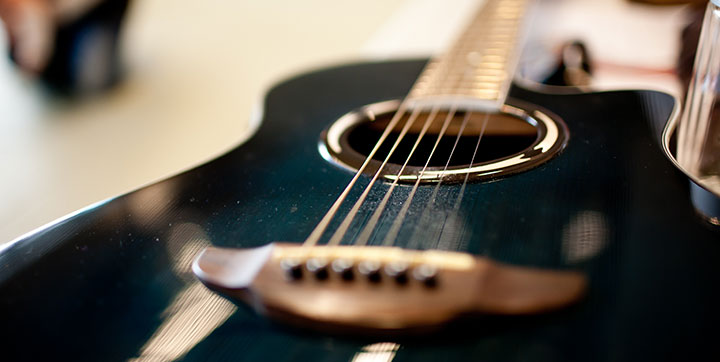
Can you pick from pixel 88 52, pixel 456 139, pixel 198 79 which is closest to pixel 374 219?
pixel 456 139

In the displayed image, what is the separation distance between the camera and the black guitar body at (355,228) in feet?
1.02

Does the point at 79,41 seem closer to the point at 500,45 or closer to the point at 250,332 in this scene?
the point at 500,45

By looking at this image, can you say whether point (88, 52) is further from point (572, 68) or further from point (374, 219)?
point (374, 219)

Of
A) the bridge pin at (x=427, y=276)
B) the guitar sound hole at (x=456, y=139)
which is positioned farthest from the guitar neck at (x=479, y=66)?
the bridge pin at (x=427, y=276)

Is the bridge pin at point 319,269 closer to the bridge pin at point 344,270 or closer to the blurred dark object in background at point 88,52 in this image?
the bridge pin at point 344,270

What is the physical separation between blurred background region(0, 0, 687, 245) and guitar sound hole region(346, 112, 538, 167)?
0.58 feet

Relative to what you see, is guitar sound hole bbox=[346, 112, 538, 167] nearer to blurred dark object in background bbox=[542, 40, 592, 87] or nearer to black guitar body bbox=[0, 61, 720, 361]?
black guitar body bbox=[0, 61, 720, 361]

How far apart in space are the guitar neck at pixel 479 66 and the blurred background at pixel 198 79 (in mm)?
101

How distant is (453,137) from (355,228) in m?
0.23

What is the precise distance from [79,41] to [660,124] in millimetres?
1392

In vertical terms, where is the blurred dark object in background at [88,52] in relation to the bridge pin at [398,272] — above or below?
below

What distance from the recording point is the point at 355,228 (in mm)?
409

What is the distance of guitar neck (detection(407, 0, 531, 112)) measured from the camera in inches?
25.0

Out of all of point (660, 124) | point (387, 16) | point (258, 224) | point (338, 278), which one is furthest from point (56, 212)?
point (387, 16)
